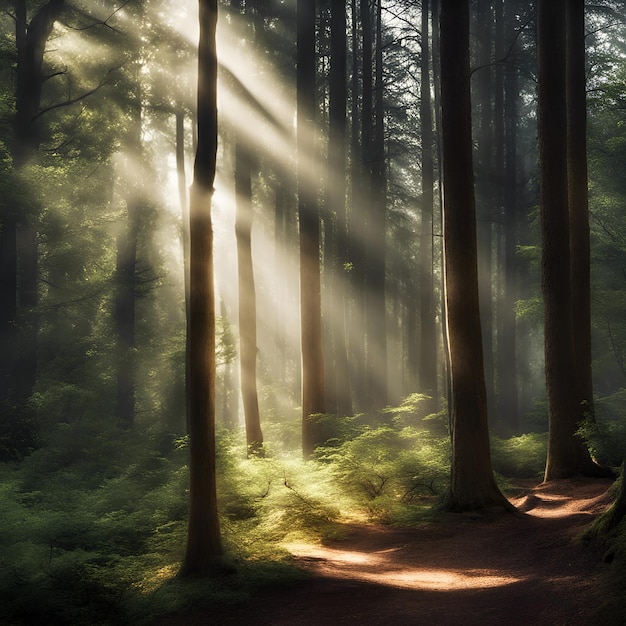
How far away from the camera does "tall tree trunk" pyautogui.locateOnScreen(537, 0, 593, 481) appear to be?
1455 centimetres

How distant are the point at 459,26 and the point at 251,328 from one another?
10545mm

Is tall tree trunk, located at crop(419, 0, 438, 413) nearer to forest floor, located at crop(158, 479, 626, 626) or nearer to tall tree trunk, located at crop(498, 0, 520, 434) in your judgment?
tall tree trunk, located at crop(498, 0, 520, 434)

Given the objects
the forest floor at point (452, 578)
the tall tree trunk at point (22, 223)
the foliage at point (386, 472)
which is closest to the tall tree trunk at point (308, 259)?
the foliage at point (386, 472)

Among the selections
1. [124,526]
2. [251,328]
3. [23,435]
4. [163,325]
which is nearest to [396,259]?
[163,325]

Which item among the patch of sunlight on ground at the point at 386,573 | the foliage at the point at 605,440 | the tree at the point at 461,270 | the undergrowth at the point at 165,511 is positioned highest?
the tree at the point at 461,270

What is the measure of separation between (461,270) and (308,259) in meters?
7.45

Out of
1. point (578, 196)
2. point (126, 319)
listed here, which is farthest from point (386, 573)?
point (126, 319)

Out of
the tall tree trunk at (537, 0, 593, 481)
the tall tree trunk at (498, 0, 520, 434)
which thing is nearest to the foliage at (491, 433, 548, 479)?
the tall tree trunk at (537, 0, 593, 481)

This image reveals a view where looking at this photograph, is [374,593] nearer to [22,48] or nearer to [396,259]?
[22,48]

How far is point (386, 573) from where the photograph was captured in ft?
29.7

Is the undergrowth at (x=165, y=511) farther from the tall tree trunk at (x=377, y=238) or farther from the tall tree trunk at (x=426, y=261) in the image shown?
the tall tree trunk at (x=377, y=238)

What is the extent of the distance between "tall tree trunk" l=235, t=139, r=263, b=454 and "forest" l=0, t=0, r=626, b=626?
0.28ft

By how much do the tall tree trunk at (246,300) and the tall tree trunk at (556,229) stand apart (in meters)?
8.35

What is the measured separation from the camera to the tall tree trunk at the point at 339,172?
2180cm
